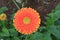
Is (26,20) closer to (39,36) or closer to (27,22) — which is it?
(27,22)

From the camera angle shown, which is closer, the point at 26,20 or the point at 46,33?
the point at 26,20

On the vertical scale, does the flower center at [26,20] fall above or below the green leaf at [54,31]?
above

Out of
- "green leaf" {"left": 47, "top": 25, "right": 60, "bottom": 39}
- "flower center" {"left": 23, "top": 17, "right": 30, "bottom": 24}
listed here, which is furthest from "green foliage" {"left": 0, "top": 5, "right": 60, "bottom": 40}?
"flower center" {"left": 23, "top": 17, "right": 30, "bottom": 24}

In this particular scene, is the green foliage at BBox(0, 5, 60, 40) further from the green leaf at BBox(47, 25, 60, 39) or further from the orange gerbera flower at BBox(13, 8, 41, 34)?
the orange gerbera flower at BBox(13, 8, 41, 34)

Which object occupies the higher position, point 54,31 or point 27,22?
point 27,22

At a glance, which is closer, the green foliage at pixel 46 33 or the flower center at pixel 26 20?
the flower center at pixel 26 20

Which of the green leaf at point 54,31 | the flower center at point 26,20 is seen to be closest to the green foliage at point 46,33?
the green leaf at point 54,31

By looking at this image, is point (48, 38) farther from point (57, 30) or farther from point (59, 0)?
point (59, 0)

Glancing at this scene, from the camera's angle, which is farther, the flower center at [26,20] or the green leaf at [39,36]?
the green leaf at [39,36]

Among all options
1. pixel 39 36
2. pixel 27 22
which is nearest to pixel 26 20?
→ pixel 27 22

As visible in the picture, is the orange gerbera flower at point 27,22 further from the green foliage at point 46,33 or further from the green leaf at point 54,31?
the green leaf at point 54,31
